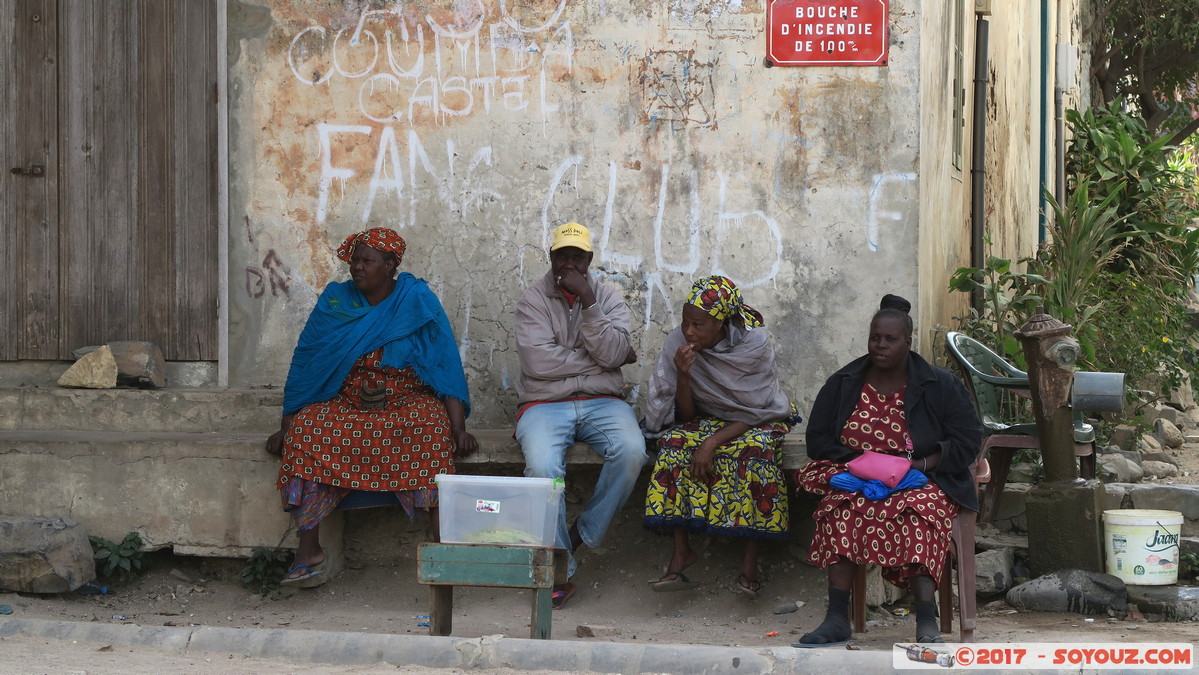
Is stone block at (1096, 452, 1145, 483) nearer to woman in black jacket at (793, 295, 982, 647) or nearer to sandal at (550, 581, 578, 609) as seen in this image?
woman in black jacket at (793, 295, 982, 647)

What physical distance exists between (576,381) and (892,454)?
58.9 inches

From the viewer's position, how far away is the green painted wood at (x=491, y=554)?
14.7 ft

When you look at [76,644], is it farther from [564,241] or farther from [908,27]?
Answer: [908,27]

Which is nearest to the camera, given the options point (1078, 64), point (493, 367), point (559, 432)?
point (559, 432)

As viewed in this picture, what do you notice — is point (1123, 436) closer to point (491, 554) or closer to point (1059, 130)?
point (1059, 130)

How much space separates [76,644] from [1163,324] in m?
6.89

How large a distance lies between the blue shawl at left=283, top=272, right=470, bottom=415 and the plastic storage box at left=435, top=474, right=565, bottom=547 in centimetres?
106

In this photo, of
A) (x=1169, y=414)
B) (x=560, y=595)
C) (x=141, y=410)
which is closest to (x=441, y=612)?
(x=560, y=595)

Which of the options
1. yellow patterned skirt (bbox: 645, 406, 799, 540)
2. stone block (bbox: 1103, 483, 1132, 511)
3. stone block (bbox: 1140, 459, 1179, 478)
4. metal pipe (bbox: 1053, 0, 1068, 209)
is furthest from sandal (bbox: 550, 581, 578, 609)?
metal pipe (bbox: 1053, 0, 1068, 209)

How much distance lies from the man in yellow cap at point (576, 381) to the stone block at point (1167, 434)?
557 centimetres

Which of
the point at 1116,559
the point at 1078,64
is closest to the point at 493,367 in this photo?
the point at 1116,559

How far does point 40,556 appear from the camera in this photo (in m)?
5.33

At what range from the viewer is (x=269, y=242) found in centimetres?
639

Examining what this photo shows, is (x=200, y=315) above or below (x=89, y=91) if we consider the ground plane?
below
